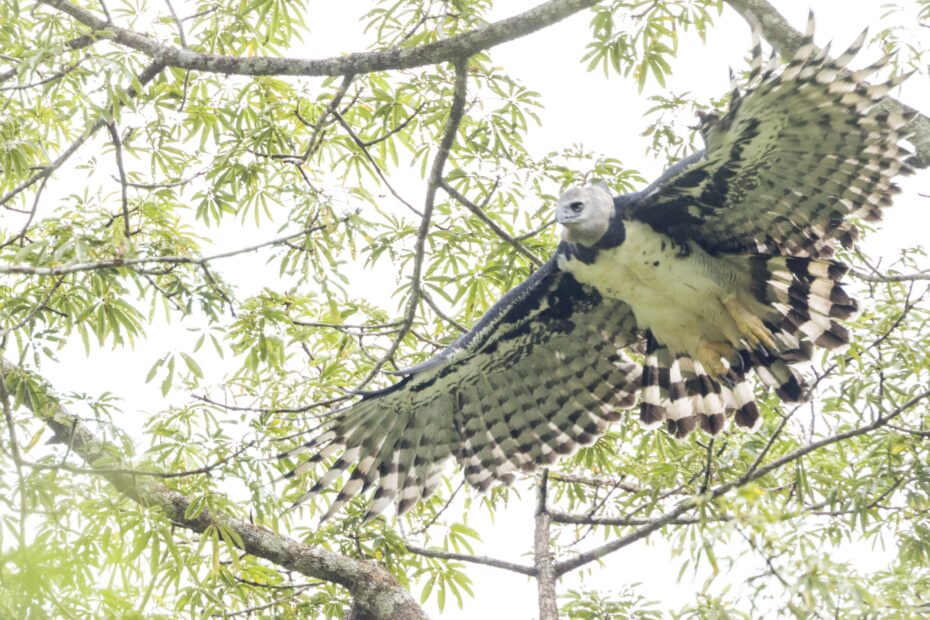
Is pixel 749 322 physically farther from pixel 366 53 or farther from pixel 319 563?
pixel 319 563

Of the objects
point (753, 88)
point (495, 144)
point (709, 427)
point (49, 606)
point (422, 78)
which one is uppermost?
point (422, 78)

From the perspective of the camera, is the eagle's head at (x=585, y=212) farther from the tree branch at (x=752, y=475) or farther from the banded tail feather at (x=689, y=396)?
the tree branch at (x=752, y=475)

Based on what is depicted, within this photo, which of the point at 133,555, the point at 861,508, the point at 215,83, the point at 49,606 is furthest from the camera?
the point at 215,83

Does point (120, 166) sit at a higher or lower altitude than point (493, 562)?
higher

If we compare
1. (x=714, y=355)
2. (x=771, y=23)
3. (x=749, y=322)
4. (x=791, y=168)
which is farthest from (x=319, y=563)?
(x=771, y=23)

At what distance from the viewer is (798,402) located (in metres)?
4.95

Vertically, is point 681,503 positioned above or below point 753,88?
below

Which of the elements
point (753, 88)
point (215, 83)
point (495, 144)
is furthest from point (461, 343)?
point (215, 83)

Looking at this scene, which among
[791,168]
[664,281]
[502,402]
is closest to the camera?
[791,168]

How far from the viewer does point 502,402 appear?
220 inches

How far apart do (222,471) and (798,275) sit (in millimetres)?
2685

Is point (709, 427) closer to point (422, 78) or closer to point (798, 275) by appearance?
point (798, 275)

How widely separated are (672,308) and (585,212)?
0.75m

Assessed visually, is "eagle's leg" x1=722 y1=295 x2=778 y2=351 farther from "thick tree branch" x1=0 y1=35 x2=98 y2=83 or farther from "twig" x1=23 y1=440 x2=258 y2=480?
"thick tree branch" x1=0 y1=35 x2=98 y2=83
